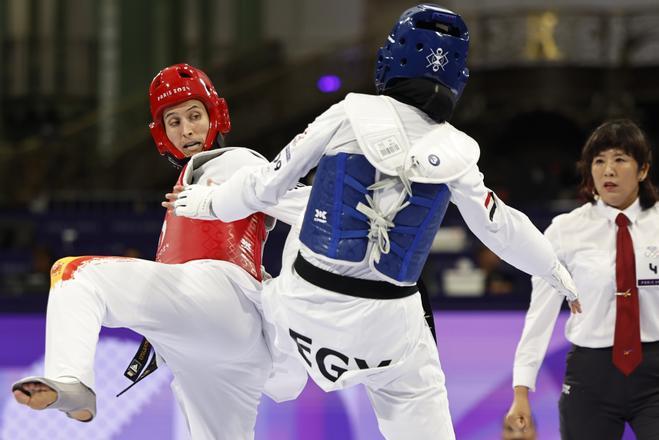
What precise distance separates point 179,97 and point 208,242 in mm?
631

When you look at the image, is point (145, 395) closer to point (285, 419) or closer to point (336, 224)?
point (285, 419)

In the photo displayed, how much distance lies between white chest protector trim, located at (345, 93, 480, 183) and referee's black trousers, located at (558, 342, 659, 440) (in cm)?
119

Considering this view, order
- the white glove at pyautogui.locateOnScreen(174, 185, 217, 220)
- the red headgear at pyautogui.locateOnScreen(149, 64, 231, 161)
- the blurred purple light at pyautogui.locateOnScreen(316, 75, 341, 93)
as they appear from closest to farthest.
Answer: the white glove at pyautogui.locateOnScreen(174, 185, 217, 220) < the red headgear at pyautogui.locateOnScreen(149, 64, 231, 161) < the blurred purple light at pyautogui.locateOnScreen(316, 75, 341, 93)

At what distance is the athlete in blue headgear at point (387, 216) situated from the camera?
10.0 feet

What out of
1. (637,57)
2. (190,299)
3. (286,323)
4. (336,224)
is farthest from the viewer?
(637,57)

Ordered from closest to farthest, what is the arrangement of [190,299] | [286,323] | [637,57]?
1. [286,323]
2. [190,299]
3. [637,57]

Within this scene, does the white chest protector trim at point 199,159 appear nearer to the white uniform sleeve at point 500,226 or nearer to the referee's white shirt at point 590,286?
the white uniform sleeve at point 500,226

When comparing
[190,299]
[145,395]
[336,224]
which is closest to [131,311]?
[190,299]

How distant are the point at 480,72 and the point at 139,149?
5260 mm

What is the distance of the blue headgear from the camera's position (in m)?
3.15

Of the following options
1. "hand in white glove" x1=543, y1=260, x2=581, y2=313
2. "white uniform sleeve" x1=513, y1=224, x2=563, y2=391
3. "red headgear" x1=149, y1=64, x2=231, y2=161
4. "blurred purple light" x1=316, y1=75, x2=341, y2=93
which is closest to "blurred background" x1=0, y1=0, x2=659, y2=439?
"blurred purple light" x1=316, y1=75, x2=341, y2=93

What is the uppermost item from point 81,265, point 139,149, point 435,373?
point 81,265

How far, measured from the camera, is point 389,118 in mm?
3104

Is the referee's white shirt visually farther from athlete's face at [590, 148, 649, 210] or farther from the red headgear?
the red headgear
